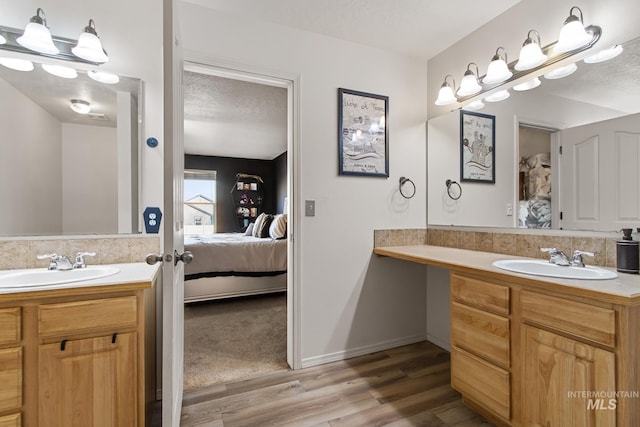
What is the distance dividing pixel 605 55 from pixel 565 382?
1600mm

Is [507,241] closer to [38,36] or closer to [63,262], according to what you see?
[63,262]

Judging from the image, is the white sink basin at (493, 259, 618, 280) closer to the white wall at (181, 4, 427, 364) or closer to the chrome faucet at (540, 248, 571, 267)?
the chrome faucet at (540, 248, 571, 267)

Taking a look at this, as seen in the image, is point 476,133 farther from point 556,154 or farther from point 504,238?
point 504,238

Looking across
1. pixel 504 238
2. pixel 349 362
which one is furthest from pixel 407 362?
pixel 504 238

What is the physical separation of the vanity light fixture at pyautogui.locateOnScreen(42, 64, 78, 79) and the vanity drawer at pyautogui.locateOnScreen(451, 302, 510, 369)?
8.09 ft

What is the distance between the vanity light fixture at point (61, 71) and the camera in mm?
1566

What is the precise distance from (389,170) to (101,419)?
7.24 ft

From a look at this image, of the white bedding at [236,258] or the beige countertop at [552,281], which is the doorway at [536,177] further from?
the white bedding at [236,258]

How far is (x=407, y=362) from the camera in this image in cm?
218

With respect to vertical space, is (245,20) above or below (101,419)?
above

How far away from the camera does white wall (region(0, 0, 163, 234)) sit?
157cm

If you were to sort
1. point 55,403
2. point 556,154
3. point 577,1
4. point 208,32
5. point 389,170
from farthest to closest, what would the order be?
point 389,170
point 208,32
point 556,154
point 577,1
point 55,403

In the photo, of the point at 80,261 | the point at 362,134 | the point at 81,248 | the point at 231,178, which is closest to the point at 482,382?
the point at 362,134

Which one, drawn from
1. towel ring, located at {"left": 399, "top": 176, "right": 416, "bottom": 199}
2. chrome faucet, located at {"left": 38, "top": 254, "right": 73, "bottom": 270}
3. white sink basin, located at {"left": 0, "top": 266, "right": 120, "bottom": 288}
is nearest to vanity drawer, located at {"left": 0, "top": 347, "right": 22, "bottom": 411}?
white sink basin, located at {"left": 0, "top": 266, "right": 120, "bottom": 288}
